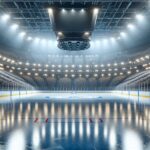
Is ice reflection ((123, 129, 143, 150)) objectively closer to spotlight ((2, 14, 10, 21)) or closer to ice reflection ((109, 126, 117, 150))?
ice reflection ((109, 126, 117, 150))

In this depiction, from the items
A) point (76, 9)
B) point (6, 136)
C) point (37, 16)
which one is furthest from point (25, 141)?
point (37, 16)

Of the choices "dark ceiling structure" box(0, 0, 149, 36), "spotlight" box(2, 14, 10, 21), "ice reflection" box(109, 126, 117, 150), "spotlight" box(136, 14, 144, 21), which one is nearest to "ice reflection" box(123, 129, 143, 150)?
"ice reflection" box(109, 126, 117, 150)

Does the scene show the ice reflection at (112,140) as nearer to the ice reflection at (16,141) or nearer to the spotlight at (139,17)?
the ice reflection at (16,141)

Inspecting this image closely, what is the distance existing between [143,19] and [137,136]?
40.9 m

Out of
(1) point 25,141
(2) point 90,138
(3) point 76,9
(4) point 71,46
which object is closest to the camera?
(1) point 25,141

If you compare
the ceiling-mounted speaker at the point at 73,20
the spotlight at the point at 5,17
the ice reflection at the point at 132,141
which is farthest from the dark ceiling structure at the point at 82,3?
the ice reflection at the point at 132,141

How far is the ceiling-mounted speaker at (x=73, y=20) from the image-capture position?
36125 millimetres

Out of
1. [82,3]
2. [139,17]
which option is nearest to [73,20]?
[82,3]

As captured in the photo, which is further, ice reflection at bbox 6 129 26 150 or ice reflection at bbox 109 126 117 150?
ice reflection at bbox 109 126 117 150

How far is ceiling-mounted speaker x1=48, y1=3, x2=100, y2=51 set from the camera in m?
36.1

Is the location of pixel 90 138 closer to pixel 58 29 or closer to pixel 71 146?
pixel 71 146

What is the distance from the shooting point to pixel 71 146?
8359mm

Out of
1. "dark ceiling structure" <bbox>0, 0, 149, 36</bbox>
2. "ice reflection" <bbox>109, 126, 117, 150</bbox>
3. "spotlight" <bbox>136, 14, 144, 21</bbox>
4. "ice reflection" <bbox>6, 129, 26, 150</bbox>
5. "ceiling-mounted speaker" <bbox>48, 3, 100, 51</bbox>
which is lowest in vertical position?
"ice reflection" <bbox>109, 126, 117, 150</bbox>

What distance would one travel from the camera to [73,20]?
121 ft
